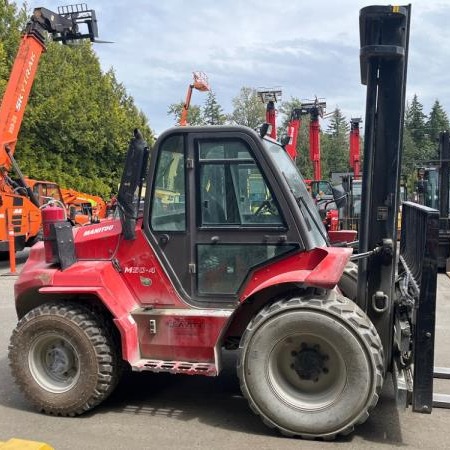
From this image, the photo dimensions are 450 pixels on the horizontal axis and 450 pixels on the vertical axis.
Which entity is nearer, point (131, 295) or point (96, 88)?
point (131, 295)

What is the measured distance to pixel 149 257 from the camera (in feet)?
14.4

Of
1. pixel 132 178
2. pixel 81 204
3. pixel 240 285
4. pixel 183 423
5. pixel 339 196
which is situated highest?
pixel 132 178

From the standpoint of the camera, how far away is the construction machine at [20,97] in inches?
500

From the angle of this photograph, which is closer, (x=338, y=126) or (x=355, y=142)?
(x=355, y=142)

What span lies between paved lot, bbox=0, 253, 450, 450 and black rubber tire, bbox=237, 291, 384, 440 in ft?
0.61

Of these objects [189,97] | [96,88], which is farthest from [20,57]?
[96,88]

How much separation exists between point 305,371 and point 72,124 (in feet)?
85.6

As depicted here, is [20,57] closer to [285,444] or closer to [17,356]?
[17,356]

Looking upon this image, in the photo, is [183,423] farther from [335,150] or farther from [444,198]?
[335,150]

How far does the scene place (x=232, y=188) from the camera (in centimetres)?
421

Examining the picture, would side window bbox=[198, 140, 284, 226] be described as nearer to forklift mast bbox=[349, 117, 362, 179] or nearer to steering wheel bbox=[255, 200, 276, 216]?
steering wheel bbox=[255, 200, 276, 216]

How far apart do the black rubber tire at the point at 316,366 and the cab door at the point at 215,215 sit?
0.47 m

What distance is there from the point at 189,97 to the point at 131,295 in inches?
708

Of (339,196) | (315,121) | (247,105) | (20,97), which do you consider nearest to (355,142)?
(315,121)
